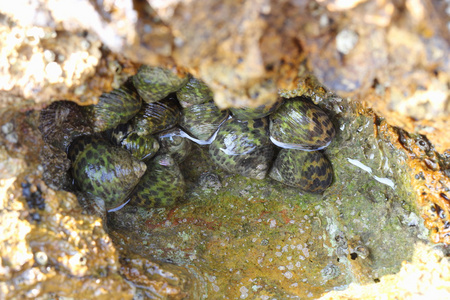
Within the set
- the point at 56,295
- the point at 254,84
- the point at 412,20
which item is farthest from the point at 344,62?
the point at 56,295

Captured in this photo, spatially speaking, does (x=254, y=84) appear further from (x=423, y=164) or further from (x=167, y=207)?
(x=167, y=207)

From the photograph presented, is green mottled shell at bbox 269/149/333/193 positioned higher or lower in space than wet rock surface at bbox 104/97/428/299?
higher

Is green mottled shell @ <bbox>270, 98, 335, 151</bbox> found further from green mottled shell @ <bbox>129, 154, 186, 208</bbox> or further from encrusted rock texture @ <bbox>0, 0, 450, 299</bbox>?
green mottled shell @ <bbox>129, 154, 186, 208</bbox>

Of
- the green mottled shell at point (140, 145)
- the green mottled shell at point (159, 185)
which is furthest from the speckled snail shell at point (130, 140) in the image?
the green mottled shell at point (159, 185)

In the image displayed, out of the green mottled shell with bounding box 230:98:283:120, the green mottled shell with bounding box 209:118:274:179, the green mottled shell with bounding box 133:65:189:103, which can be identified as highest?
the green mottled shell with bounding box 133:65:189:103

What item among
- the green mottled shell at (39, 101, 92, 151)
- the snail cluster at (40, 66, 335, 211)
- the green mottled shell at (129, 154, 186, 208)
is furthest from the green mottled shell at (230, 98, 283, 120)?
the green mottled shell at (39, 101, 92, 151)

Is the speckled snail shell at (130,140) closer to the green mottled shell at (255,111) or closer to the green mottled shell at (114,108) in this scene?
the green mottled shell at (114,108)
